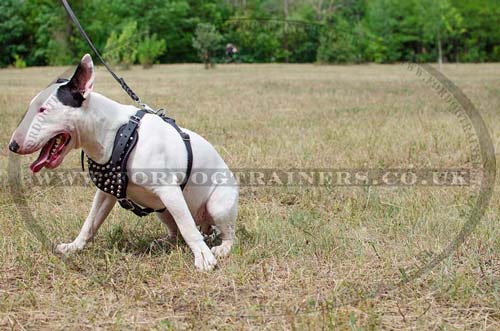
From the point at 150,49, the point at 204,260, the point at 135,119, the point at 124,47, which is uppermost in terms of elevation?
the point at 135,119

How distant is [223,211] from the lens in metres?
3.53

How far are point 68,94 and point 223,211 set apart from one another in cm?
114

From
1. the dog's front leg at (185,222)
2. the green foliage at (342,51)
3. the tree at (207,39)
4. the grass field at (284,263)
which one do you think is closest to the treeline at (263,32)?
the green foliage at (342,51)

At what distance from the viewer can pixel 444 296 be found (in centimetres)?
290

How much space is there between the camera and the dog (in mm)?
2924

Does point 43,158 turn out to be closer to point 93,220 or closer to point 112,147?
point 112,147

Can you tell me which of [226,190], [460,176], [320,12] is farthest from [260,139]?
[320,12]

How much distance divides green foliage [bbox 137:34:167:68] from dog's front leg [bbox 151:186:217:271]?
18717mm

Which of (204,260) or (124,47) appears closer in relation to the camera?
(204,260)

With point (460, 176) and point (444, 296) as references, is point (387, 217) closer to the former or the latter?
point (444, 296)

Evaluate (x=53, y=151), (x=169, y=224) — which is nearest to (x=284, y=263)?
(x=169, y=224)

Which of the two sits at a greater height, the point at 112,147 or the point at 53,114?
the point at 53,114

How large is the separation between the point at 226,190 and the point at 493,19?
41.4m

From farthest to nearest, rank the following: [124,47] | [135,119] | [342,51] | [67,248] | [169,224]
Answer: [342,51] → [124,47] → [169,224] → [67,248] → [135,119]
